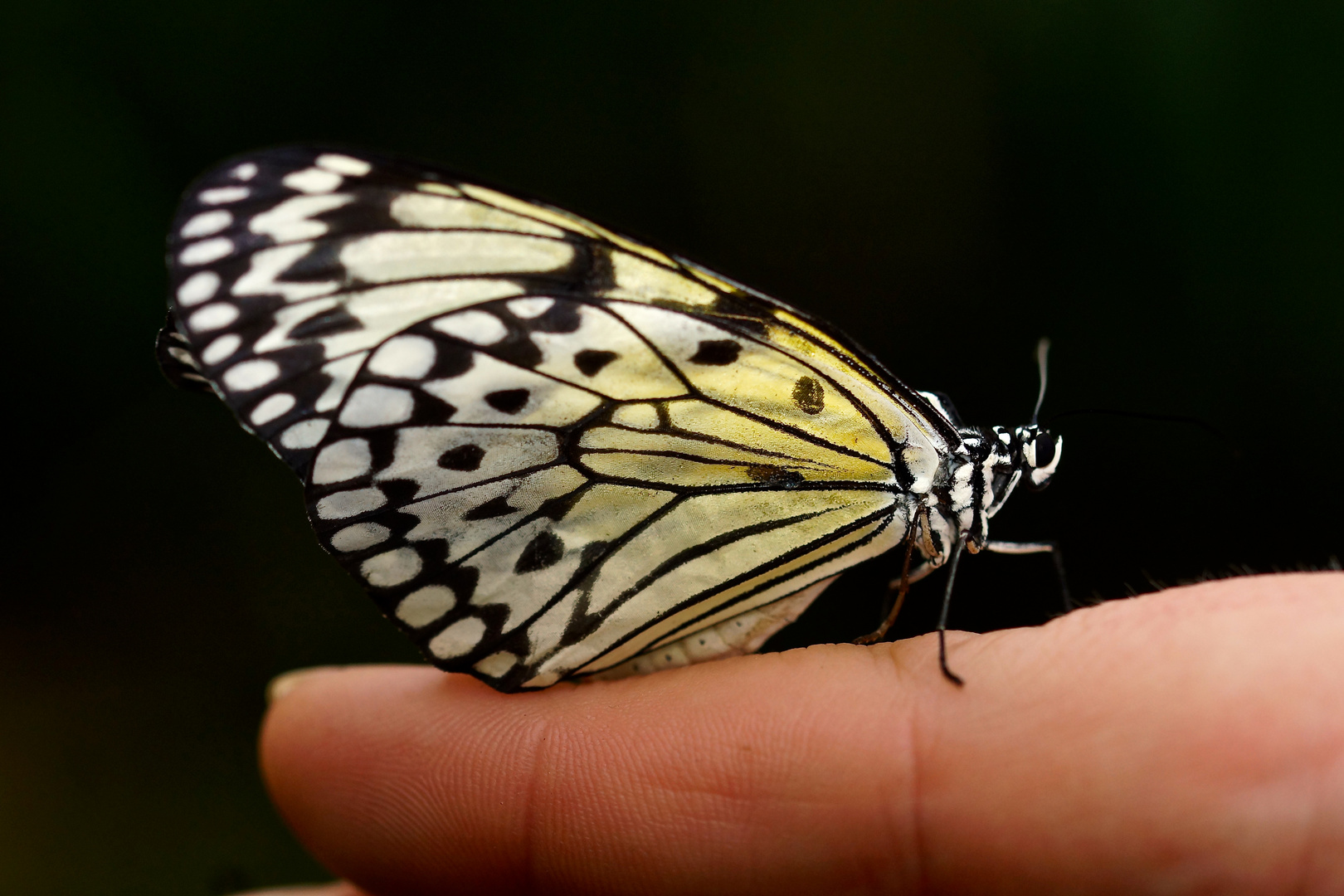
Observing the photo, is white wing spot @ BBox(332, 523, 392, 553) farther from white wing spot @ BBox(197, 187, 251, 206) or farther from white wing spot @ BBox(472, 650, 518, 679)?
white wing spot @ BBox(197, 187, 251, 206)

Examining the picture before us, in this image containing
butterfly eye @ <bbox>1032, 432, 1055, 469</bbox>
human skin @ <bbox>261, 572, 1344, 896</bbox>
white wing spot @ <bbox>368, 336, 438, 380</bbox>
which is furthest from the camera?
butterfly eye @ <bbox>1032, 432, 1055, 469</bbox>

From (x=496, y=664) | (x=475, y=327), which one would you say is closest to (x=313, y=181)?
(x=475, y=327)

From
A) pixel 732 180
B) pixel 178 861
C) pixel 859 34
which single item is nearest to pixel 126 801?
pixel 178 861

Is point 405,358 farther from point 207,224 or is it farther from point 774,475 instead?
point 774,475

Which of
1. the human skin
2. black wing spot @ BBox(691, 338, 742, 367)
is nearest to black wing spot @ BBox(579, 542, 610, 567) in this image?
the human skin

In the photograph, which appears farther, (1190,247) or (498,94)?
(498,94)

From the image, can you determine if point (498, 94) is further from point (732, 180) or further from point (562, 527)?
point (562, 527)
